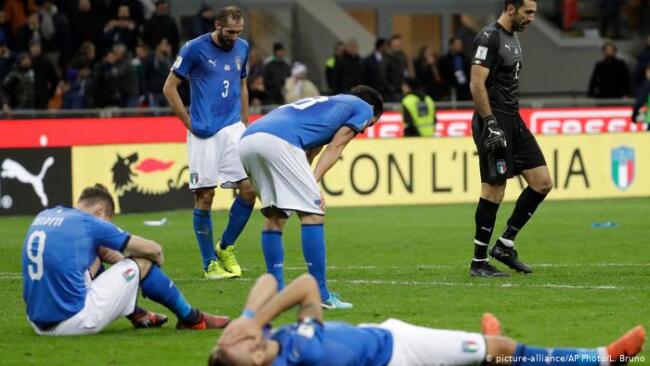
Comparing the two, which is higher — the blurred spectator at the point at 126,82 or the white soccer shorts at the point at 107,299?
the white soccer shorts at the point at 107,299

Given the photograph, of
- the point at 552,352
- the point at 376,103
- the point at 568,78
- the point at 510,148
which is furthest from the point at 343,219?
the point at 568,78

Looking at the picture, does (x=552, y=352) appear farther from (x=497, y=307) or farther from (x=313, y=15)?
(x=313, y=15)

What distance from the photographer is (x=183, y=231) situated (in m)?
18.4

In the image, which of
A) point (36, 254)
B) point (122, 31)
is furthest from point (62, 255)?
point (122, 31)

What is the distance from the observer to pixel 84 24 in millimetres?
27891

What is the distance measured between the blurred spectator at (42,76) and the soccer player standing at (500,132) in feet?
48.3

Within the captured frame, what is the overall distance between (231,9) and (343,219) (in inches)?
298

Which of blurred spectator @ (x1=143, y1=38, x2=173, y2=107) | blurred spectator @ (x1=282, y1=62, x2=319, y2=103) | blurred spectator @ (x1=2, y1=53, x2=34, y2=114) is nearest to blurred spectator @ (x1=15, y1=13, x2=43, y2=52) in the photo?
blurred spectator @ (x1=2, y1=53, x2=34, y2=114)

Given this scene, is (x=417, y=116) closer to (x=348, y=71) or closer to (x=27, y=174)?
(x=348, y=71)

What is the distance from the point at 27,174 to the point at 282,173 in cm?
1060

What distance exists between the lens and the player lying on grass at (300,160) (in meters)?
10.6

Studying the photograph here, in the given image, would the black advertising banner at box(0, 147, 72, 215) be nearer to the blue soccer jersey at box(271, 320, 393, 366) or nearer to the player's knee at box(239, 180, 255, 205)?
the player's knee at box(239, 180, 255, 205)

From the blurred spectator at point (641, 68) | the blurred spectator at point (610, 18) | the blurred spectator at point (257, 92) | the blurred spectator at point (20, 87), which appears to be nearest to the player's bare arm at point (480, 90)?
the blurred spectator at point (20, 87)

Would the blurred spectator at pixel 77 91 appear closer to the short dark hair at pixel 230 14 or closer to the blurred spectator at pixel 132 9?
the blurred spectator at pixel 132 9
